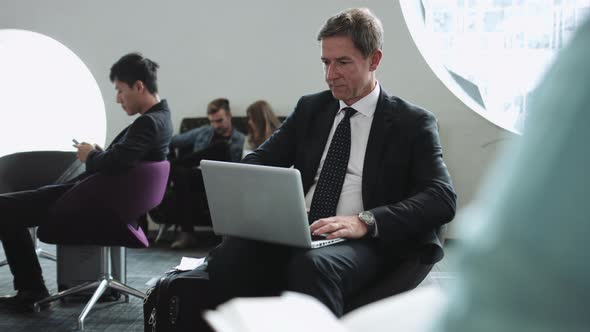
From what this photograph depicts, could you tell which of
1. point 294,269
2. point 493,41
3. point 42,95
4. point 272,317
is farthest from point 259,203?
point 493,41

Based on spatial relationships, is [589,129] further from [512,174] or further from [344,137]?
[344,137]

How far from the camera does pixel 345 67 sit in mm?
2027

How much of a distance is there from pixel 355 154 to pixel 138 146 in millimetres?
1156

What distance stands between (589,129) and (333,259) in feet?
4.61

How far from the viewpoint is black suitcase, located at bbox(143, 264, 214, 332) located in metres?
1.90

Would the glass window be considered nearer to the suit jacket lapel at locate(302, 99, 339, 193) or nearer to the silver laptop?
the suit jacket lapel at locate(302, 99, 339, 193)

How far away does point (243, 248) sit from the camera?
1.81 meters

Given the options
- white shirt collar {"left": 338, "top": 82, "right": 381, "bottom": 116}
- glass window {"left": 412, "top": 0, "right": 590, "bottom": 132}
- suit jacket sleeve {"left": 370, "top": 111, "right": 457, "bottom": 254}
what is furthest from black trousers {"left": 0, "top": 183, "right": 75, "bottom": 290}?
glass window {"left": 412, "top": 0, "right": 590, "bottom": 132}

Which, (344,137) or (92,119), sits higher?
(344,137)

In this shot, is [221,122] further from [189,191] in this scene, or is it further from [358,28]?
[358,28]

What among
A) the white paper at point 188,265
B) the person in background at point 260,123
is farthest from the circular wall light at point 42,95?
the white paper at point 188,265

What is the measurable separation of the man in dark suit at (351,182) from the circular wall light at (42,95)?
3.79 meters

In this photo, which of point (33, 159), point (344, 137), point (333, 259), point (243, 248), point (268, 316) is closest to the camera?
point (268, 316)

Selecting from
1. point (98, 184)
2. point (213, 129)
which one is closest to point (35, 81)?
point (213, 129)
